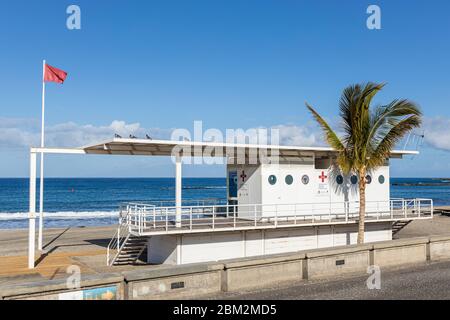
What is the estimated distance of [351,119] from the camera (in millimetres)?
20000

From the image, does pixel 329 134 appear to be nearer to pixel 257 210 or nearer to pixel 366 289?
pixel 257 210

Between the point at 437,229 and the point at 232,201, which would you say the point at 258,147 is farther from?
the point at 437,229

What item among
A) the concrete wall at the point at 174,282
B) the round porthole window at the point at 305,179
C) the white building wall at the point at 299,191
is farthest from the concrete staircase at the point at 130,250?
the concrete wall at the point at 174,282

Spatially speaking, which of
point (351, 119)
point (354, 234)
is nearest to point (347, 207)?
point (354, 234)

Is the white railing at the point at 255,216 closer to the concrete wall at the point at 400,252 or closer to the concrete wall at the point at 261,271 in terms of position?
the concrete wall at the point at 400,252

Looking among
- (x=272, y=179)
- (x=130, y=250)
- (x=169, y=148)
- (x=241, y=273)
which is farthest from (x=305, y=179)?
(x=241, y=273)

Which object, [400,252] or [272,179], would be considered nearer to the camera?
[400,252]

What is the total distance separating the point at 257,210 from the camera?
21469mm

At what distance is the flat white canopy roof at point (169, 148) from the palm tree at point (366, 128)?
1.91m

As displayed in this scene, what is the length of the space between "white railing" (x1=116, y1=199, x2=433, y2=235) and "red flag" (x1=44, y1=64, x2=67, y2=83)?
23.2 ft

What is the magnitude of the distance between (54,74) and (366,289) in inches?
719

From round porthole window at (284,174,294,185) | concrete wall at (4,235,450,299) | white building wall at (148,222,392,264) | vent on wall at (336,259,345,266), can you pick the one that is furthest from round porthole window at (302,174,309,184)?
vent on wall at (336,259,345,266)

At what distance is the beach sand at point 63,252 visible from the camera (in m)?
18.9
